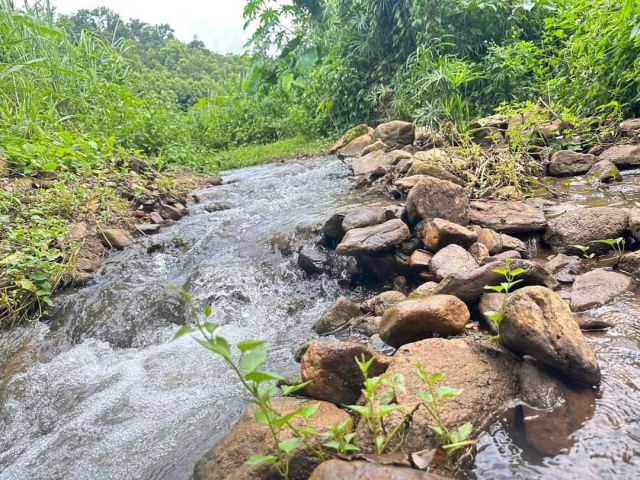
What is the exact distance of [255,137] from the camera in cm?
1303

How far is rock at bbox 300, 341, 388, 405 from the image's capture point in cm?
162


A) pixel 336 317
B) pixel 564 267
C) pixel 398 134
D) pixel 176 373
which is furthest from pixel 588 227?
pixel 398 134

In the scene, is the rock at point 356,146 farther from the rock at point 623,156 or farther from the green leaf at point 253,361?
the green leaf at point 253,361

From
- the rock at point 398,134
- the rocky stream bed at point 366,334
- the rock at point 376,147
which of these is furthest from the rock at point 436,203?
the rock at point 398,134

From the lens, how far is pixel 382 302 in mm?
2504

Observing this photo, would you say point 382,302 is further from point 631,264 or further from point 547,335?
point 631,264

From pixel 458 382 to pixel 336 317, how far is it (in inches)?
39.5

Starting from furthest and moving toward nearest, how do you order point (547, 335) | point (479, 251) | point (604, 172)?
point (604, 172) → point (479, 251) → point (547, 335)

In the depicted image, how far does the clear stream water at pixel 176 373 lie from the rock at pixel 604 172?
0.24 meters

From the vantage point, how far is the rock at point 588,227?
8.30 ft

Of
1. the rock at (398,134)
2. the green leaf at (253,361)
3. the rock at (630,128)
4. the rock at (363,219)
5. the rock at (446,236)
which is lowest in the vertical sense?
the rock at (446,236)

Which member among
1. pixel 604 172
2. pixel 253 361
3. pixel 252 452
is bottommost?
pixel 252 452

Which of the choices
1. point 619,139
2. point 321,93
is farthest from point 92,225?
point 321,93

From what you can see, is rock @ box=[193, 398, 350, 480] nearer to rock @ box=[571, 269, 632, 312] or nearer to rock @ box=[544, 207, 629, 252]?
rock @ box=[571, 269, 632, 312]
